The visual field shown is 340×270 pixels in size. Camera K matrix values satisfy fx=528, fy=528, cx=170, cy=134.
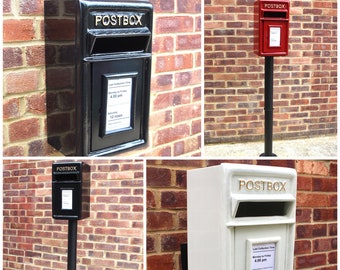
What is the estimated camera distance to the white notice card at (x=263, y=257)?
2.14m

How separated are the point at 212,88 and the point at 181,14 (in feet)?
8.16

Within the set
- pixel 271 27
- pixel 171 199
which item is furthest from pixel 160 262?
pixel 271 27

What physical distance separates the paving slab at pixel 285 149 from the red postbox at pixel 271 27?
145 centimetres

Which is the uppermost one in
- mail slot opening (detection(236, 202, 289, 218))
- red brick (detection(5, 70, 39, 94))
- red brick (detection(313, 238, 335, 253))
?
red brick (detection(5, 70, 39, 94))

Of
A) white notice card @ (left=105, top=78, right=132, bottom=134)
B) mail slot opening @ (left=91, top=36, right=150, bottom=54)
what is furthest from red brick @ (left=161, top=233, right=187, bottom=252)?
mail slot opening @ (left=91, top=36, right=150, bottom=54)

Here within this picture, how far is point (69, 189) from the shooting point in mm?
2658

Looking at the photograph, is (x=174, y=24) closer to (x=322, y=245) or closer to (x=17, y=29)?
(x=17, y=29)

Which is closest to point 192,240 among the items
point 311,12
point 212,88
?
point 212,88

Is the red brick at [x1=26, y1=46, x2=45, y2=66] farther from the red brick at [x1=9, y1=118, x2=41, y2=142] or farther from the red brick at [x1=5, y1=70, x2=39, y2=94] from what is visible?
the red brick at [x1=9, y1=118, x2=41, y2=142]

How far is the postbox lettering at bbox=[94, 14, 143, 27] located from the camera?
2.27m

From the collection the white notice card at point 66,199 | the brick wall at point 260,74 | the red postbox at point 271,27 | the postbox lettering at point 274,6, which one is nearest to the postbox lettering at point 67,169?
the white notice card at point 66,199

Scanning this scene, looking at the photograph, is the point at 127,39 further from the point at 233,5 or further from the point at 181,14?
the point at 233,5

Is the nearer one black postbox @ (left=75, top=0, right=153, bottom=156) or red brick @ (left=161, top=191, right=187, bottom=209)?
black postbox @ (left=75, top=0, right=153, bottom=156)

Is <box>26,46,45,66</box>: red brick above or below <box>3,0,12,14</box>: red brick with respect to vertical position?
below
